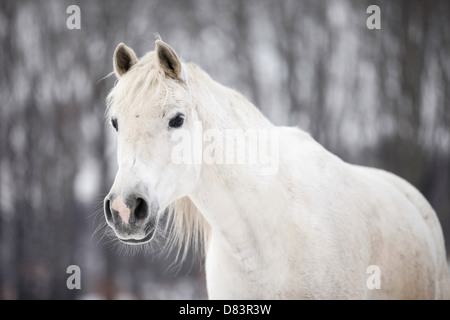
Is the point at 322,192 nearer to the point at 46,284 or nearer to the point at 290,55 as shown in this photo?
the point at 290,55

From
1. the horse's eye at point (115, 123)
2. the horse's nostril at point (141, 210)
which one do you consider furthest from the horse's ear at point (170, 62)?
the horse's nostril at point (141, 210)

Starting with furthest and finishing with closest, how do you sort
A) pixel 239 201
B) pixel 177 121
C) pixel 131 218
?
pixel 239 201 → pixel 177 121 → pixel 131 218

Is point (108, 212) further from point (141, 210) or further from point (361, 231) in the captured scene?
point (361, 231)

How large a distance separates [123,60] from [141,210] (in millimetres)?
873

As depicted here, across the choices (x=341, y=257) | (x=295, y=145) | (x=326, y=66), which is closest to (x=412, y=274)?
(x=341, y=257)

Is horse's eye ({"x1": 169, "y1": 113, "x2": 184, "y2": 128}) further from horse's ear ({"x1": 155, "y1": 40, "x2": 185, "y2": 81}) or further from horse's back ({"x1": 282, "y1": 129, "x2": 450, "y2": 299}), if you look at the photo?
horse's back ({"x1": 282, "y1": 129, "x2": 450, "y2": 299})

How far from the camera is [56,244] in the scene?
21.5ft

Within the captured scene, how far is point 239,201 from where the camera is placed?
7.45ft

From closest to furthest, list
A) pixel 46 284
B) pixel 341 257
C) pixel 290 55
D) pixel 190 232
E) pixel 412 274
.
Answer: pixel 341 257 < pixel 190 232 < pixel 412 274 < pixel 46 284 < pixel 290 55

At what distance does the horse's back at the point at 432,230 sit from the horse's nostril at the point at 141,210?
202 centimetres

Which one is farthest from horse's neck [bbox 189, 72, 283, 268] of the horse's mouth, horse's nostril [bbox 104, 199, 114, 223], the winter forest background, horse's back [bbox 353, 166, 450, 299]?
the winter forest background

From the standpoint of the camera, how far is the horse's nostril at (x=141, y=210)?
190cm

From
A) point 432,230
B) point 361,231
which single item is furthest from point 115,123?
point 432,230
